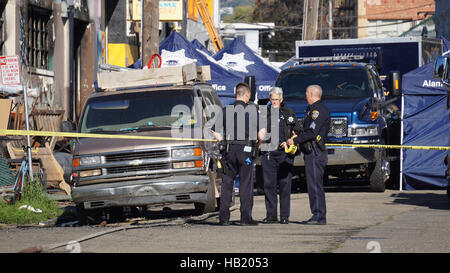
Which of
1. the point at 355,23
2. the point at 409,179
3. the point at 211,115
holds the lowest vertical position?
the point at 409,179

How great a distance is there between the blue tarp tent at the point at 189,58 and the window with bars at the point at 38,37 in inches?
117

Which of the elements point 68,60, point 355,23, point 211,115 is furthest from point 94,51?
point 355,23

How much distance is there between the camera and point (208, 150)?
1319 cm

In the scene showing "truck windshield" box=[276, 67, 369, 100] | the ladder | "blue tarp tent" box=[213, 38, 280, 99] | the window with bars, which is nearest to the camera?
"truck windshield" box=[276, 67, 369, 100]

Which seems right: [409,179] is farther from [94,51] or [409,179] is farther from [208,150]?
[94,51]

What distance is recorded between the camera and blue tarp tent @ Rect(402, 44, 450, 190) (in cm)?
1934

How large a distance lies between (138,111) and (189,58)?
33.1ft

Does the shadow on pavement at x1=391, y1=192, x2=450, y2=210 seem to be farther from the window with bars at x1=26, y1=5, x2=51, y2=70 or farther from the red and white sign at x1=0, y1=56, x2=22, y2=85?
the window with bars at x1=26, y1=5, x2=51, y2=70

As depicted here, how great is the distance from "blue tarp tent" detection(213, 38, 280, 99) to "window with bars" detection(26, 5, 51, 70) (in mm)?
4603

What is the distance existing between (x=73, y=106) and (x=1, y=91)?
A: 6.67 metres

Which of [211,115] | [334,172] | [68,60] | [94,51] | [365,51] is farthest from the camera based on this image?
[94,51]

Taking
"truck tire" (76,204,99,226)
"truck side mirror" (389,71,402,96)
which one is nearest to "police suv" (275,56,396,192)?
"truck side mirror" (389,71,402,96)

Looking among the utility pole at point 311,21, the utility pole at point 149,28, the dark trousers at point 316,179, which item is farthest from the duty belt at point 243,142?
the utility pole at point 311,21

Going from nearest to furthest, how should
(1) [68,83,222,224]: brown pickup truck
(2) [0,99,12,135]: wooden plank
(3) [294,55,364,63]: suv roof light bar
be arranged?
1. (1) [68,83,222,224]: brown pickup truck
2. (2) [0,99,12,135]: wooden plank
3. (3) [294,55,364,63]: suv roof light bar
